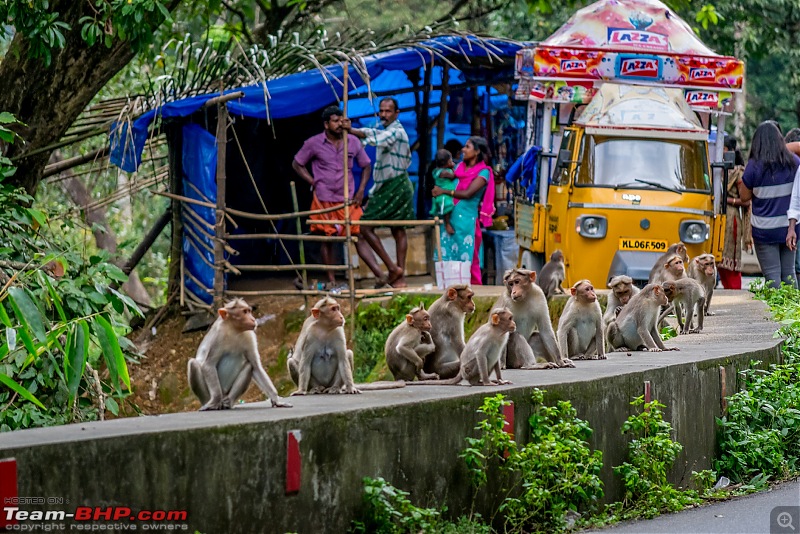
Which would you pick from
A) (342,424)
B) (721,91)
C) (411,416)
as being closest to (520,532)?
(411,416)

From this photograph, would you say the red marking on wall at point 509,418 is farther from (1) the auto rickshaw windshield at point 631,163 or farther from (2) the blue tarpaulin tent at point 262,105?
(1) the auto rickshaw windshield at point 631,163

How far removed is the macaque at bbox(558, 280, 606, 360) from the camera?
9.48 metres

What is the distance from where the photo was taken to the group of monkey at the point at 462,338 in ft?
21.0

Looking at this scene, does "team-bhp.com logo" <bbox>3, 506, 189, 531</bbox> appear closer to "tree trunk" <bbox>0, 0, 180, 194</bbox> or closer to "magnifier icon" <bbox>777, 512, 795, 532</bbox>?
"magnifier icon" <bbox>777, 512, 795, 532</bbox>

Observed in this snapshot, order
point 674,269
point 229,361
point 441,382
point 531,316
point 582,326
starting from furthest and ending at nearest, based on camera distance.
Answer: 1. point 674,269
2. point 582,326
3. point 531,316
4. point 441,382
5. point 229,361

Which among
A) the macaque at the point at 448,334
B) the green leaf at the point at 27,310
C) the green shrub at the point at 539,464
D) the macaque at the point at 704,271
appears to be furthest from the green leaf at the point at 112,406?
the macaque at the point at 704,271

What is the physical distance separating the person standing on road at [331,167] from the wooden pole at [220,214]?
946 mm

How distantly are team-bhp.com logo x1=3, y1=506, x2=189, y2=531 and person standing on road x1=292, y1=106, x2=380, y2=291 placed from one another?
10392 mm

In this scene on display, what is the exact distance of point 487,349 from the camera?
7.57m

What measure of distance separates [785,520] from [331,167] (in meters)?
9.17

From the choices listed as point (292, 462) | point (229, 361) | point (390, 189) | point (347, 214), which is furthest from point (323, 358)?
point (390, 189)

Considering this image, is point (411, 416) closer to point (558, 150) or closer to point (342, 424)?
point (342, 424)

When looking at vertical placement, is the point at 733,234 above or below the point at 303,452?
above

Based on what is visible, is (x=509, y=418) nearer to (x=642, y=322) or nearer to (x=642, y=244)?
(x=642, y=322)
